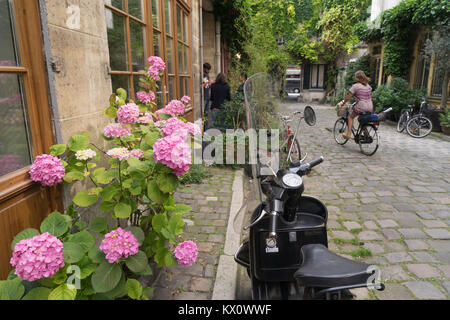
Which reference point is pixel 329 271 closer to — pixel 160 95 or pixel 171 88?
pixel 160 95

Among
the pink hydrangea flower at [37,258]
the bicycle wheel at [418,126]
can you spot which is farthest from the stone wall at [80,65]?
the bicycle wheel at [418,126]

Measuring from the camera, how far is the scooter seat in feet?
4.75

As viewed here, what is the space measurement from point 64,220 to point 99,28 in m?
1.91

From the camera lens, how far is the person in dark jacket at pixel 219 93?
8273mm

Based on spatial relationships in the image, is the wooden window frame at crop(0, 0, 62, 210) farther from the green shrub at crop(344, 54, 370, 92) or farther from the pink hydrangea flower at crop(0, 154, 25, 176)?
the green shrub at crop(344, 54, 370, 92)

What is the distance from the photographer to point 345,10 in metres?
23.5

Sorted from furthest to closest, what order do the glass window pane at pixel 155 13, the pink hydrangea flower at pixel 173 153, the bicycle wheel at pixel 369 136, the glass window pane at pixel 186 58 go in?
the bicycle wheel at pixel 369 136 < the glass window pane at pixel 186 58 < the glass window pane at pixel 155 13 < the pink hydrangea flower at pixel 173 153

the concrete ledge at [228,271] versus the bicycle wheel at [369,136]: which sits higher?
the bicycle wheel at [369,136]

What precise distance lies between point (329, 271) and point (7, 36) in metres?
2.23

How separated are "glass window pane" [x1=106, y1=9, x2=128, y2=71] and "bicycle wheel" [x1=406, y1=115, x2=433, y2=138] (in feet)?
31.8

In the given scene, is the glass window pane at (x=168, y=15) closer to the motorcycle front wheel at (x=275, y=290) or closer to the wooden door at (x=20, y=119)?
the wooden door at (x=20, y=119)

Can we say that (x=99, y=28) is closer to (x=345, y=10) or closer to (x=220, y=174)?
(x=220, y=174)

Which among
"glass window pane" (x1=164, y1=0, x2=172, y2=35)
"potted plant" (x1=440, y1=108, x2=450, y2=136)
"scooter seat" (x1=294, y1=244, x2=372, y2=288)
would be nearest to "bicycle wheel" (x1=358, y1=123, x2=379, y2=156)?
"potted plant" (x1=440, y1=108, x2=450, y2=136)

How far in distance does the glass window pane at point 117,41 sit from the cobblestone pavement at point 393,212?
3.07 metres
